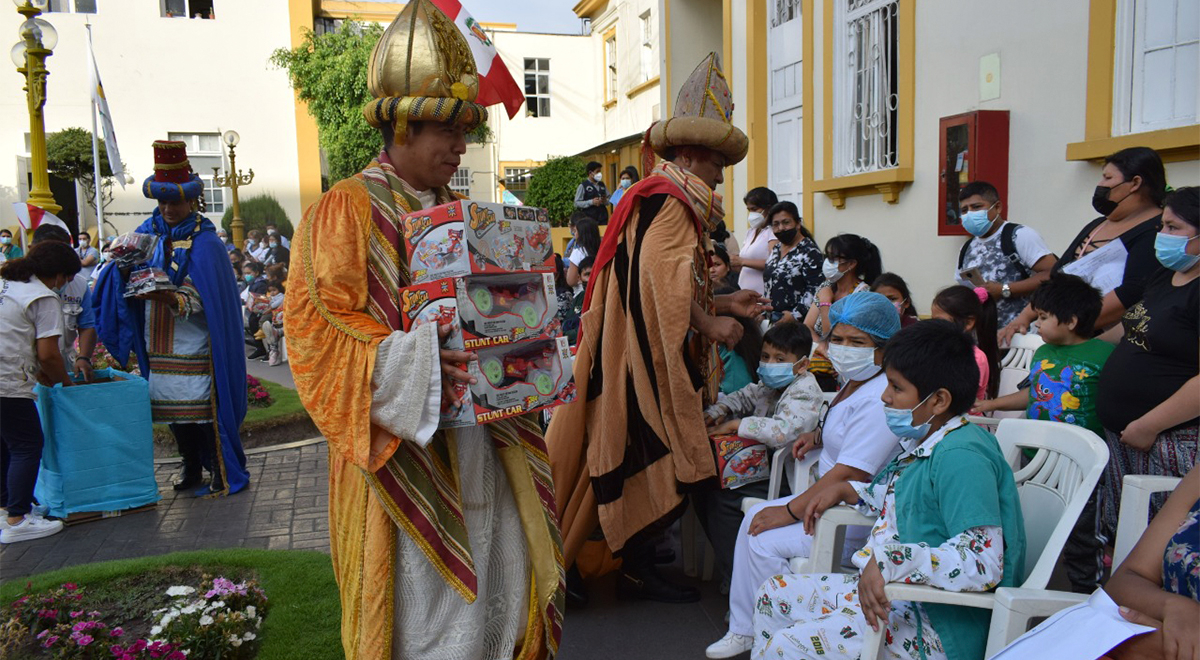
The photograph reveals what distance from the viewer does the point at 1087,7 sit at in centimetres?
542

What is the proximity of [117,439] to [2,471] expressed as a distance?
26.8 inches

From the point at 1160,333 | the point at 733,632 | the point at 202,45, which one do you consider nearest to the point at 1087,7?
the point at 1160,333

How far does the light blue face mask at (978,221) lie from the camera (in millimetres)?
5094

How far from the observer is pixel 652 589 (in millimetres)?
4121

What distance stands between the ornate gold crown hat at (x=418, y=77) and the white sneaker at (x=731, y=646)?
2201 millimetres

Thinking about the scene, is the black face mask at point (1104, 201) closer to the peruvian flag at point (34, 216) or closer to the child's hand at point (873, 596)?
the child's hand at point (873, 596)

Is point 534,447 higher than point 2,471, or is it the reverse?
point 534,447

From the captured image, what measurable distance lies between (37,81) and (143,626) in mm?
6405

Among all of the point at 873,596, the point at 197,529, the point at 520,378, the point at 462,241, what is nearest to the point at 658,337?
the point at 520,378

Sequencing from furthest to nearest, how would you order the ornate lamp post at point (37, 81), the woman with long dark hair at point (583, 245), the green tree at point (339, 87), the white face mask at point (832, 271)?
1. the green tree at point (339, 87)
2. the woman with long dark hair at point (583, 245)
3. the ornate lamp post at point (37, 81)
4. the white face mask at point (832, 271)

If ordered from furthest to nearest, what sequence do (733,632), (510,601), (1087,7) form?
(1087,7)
(733,632)
(510,601)

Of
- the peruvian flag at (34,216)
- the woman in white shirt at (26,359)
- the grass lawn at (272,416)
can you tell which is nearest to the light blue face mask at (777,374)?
the woman in white shirt at (26,359)

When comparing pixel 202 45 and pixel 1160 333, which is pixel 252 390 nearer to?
pixel 1160 333

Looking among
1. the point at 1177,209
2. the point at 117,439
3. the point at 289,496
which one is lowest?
the point at 289,496
